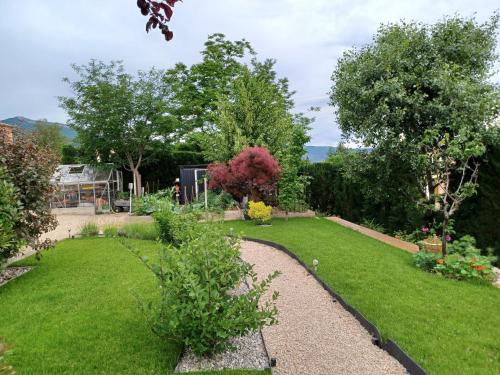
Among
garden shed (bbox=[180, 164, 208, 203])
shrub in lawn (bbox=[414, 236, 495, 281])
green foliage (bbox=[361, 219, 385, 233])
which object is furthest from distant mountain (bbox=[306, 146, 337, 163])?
shrub in lawn (bbox=[414, 236, 495, 281])

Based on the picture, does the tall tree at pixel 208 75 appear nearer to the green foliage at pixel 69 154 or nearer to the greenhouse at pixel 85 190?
the greenhouse at pixel 85 190

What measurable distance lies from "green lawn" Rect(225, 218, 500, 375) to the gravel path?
0.86 ft

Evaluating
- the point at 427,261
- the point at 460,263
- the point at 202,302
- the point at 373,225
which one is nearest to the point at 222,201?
the point at 373,225

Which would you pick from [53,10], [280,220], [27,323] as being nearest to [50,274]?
[27,323]

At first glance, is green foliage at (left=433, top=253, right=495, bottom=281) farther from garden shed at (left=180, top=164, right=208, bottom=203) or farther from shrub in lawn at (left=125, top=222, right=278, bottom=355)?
garden shed at (left=180, top=164, right=208, bottom=203)

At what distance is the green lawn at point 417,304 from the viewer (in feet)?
12.1

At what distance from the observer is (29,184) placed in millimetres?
7242

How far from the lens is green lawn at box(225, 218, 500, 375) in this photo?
12.1ft

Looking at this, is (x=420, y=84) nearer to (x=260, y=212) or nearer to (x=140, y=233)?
(x=260, y=212)

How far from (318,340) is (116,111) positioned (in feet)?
58.4

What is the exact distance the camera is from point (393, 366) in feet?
11.6

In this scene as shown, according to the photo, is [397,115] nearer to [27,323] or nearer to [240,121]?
[240,121]

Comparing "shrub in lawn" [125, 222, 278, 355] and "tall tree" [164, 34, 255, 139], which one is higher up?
"tall tree" [164, 34, 255, 139]

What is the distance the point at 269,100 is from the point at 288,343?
12358 millimetres
